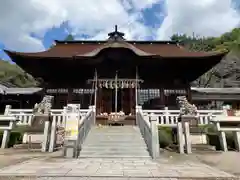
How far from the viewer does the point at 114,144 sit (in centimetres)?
948

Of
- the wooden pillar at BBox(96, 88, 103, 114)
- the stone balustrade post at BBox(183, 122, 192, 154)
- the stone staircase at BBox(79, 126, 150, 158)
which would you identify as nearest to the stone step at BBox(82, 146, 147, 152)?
the stone staircase at BBox(79, 126, 150, 158)

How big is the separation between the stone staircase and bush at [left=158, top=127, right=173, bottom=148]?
1.04 meters

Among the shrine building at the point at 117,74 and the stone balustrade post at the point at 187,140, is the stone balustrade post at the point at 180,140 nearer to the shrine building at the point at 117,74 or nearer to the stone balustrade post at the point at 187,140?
the stone balustrade post at the point at 187,140

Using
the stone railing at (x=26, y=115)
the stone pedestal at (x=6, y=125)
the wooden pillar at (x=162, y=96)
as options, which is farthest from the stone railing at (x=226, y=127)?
the stone pedestal at (x=6, y=125)

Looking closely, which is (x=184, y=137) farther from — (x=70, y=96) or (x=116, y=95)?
(x=70, y=96)

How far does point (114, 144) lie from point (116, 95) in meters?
5.57

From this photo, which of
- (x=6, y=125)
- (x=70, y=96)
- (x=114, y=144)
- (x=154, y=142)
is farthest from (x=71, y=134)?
(x=70, y=96)

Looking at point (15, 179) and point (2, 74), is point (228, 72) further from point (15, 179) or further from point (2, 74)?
point (2, 74)

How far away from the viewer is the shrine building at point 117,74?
1510cm

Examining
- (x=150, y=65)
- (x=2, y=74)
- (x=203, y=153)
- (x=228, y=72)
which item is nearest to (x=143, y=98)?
(x=150, y=65)

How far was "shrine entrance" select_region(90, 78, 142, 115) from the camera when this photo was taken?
603 inches

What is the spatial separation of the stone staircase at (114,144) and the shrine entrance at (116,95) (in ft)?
13.3

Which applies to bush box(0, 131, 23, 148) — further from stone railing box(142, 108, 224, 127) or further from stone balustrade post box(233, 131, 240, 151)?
stone balustrade post box(233, 131, 240, 151)

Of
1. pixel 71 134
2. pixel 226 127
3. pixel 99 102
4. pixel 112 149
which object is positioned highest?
pixel 99 102
